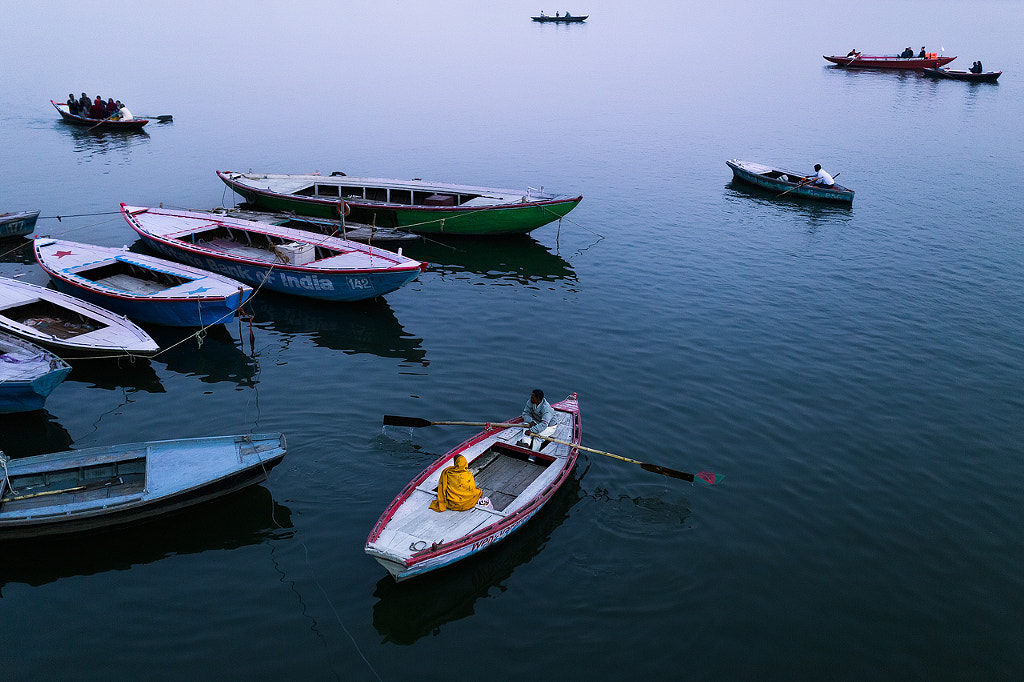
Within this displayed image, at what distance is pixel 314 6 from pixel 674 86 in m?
114

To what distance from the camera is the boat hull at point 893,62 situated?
9288 centimetres

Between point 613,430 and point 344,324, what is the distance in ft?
34.9

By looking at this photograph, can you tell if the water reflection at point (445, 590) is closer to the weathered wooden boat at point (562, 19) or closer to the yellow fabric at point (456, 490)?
the yellow fabric at point (456, 490)

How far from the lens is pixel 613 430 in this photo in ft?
57.5

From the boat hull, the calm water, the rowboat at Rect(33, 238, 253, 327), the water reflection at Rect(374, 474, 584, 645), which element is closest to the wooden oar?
the calm water

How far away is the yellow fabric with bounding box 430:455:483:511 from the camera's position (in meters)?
13.2

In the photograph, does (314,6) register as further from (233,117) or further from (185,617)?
(185,617)

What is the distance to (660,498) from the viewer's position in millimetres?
15164

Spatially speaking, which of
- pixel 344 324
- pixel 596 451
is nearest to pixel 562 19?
pixel 344 324

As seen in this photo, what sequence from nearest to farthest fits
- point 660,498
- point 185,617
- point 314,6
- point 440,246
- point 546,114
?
point 185,617 < point 660,498 < point 440,246 < point 546,114 < point 314,6

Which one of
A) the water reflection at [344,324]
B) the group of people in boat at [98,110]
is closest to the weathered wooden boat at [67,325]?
the water reflection at [344,324]

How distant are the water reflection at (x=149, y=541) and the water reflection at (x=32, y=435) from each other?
4.13 m

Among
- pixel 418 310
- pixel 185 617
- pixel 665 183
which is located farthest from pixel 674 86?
pixel 185 617

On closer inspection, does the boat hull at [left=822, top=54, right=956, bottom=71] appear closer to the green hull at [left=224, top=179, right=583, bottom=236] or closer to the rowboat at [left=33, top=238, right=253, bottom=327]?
the green hull at [left=224, top=179, right=583, bottom=236]
